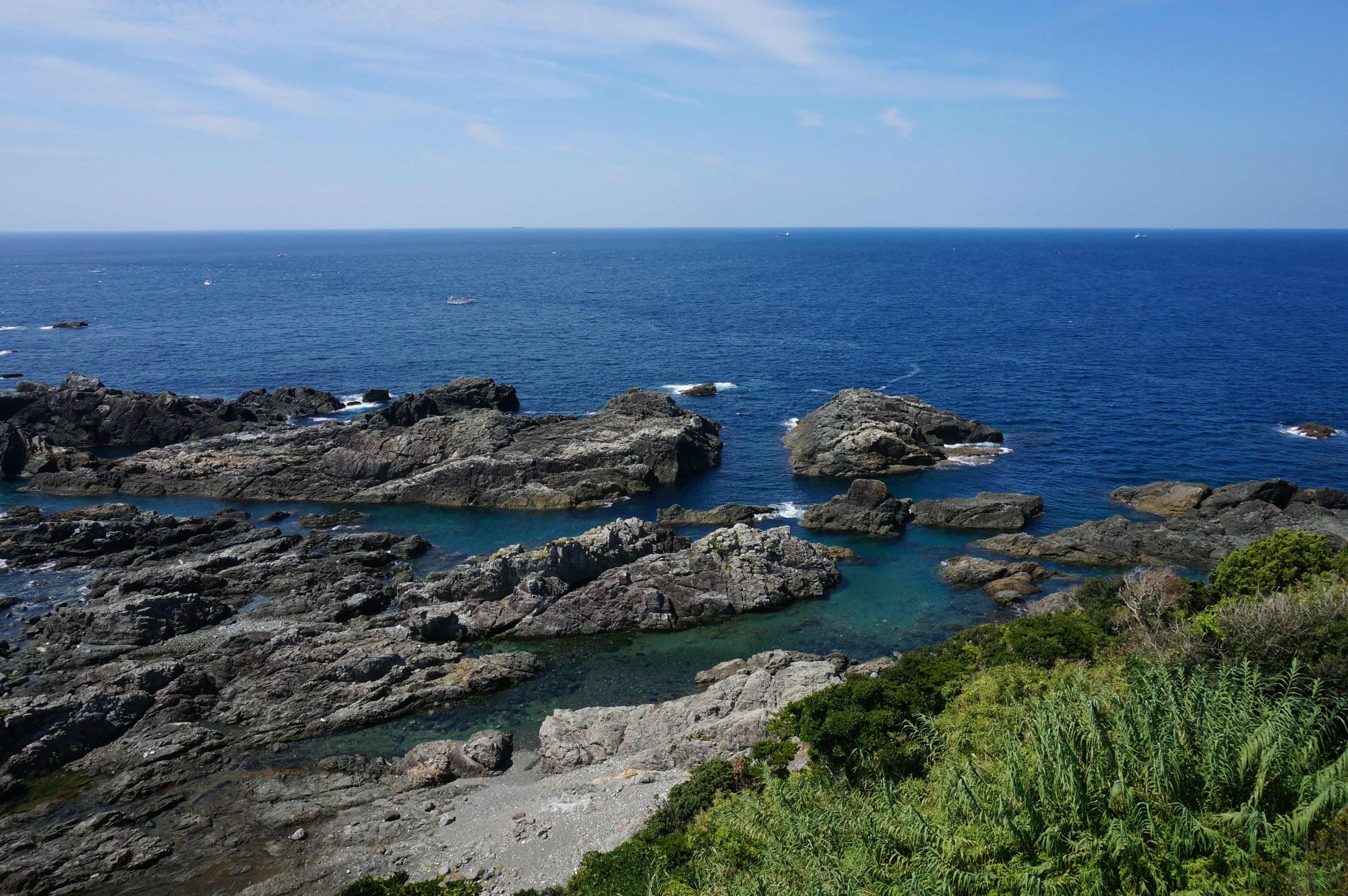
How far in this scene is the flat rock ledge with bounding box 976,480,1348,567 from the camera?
5162cm

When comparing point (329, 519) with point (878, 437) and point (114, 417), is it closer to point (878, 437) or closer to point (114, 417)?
point (114, 417)

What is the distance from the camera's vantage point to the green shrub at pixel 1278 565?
3506 centimetres

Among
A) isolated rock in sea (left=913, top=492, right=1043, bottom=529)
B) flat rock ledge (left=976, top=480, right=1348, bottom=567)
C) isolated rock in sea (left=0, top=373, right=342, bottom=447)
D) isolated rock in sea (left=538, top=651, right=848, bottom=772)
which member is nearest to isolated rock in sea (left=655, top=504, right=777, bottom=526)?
isolated rock in sea (left=913, top=492, right=1043, bottom=529)

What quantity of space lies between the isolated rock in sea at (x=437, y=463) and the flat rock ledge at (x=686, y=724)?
31242 mm

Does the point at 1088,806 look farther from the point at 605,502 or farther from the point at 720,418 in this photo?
the point at 720,418

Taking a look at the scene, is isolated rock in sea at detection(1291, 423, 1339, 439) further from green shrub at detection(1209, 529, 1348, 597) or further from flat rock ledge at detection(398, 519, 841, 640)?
flat rock ledge at detection(398, 519, 841, 640)

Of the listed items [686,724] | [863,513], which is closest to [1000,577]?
[863,513]

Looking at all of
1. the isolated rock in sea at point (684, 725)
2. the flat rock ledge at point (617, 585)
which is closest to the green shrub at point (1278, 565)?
the isolated rock in sea at point (684, 725)

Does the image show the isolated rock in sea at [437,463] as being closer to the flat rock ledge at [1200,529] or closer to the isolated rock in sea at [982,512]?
the isolated rock in sea at [982,512]

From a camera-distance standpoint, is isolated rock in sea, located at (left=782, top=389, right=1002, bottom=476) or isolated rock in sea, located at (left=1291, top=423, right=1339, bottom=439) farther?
isolated rock in sea, located at (left=1291, top=423, right=1339, bottom=439)

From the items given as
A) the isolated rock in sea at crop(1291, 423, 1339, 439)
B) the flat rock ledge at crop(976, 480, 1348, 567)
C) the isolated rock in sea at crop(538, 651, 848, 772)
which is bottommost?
the isolated rock in sea at crop(538, 651, 848, 772)

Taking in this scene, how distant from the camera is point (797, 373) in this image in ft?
355

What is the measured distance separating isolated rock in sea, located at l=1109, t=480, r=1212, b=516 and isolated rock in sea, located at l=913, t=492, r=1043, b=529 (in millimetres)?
7387

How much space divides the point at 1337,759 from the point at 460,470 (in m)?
62.5
